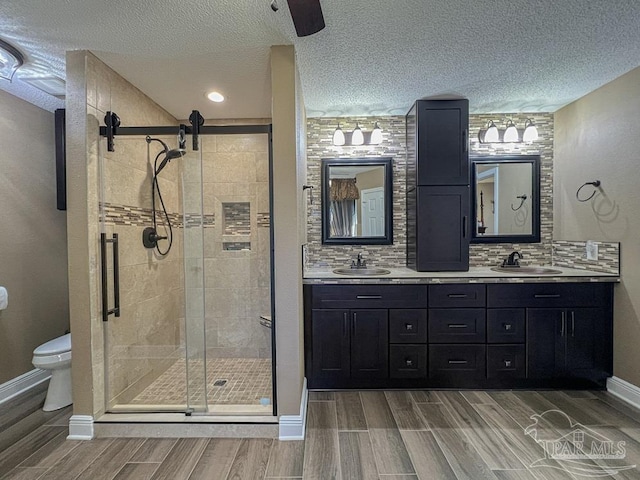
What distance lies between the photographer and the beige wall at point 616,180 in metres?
Result: 2.30

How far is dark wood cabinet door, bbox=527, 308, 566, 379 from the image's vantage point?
2.49 m

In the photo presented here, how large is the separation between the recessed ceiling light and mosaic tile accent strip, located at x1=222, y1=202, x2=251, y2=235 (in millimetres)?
897

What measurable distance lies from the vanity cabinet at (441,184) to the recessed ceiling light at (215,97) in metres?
1.69

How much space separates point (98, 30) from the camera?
1782 millimetres

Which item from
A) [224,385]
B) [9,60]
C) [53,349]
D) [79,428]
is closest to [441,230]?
[224,385]

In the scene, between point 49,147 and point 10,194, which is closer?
point 10,194

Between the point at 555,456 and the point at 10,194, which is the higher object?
the point at 10,194

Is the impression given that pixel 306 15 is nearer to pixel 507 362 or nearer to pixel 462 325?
pixel 462 325

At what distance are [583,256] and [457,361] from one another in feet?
4.89

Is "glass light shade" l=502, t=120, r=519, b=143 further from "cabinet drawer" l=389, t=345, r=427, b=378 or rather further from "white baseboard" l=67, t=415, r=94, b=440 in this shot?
"white baseboard" l=67, t=415, r=94, b=440

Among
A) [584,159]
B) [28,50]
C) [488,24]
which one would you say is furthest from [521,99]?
[28,50]

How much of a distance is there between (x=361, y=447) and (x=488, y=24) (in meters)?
2.54

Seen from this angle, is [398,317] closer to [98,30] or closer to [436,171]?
[436,171]

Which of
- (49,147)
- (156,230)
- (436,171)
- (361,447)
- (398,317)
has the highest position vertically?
(49,147)
